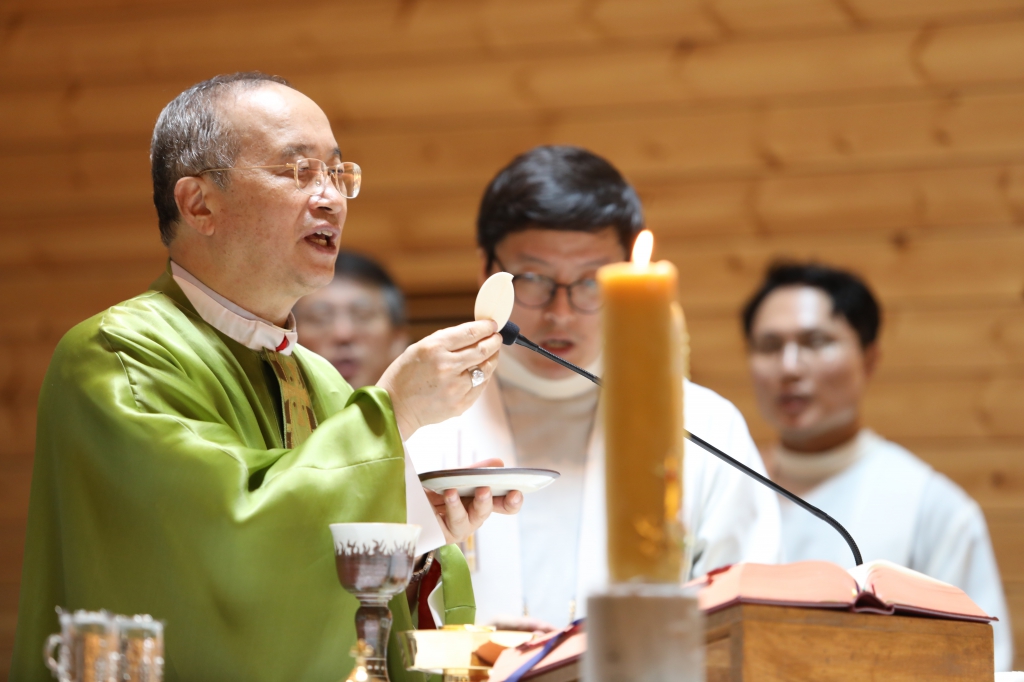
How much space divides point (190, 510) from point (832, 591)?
2.63ft

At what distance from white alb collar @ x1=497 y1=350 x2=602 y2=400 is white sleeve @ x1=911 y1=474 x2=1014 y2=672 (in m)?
1.55

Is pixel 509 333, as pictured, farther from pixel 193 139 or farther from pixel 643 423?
pixel 643 423

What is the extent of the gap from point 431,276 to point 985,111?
2.31m

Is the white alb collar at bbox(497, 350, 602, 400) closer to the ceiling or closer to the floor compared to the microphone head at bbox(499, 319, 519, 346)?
closer to the ceiling

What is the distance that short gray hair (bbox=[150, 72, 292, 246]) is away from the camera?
209 centimetres

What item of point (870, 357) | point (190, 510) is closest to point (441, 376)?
point (190, 510)

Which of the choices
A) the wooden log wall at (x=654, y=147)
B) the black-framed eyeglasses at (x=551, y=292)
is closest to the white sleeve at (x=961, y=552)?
the wooden log wall at (x=654, y=147)

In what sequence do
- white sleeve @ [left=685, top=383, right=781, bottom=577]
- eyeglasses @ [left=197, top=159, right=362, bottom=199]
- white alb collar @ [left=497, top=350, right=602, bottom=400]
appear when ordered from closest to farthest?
1. eyeglasses @ [left=197, top=159, right=362, bottom=199]
2. white sleeve @ [left=685, top=383, right=781, bottom=577]
3. white alb collar @ [left=497, top=350, right=602, bottom=400]

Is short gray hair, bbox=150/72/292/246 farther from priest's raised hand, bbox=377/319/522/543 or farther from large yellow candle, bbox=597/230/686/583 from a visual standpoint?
large yellow candle, bbox=597/230/686/583

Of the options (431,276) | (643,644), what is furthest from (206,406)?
(431,276)

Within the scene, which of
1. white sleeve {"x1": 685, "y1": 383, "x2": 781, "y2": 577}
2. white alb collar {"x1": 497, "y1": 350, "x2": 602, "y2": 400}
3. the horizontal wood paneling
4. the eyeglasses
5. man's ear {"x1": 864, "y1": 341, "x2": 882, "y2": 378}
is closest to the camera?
the eyeglasses

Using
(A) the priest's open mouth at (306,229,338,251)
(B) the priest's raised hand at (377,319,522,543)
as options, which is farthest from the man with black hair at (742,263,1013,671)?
(B) the priest's raised hand at (377,319,522,543)

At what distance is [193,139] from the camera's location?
2.11 m

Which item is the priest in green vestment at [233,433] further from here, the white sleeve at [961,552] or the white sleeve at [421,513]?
the white sleeve at [961,552]
